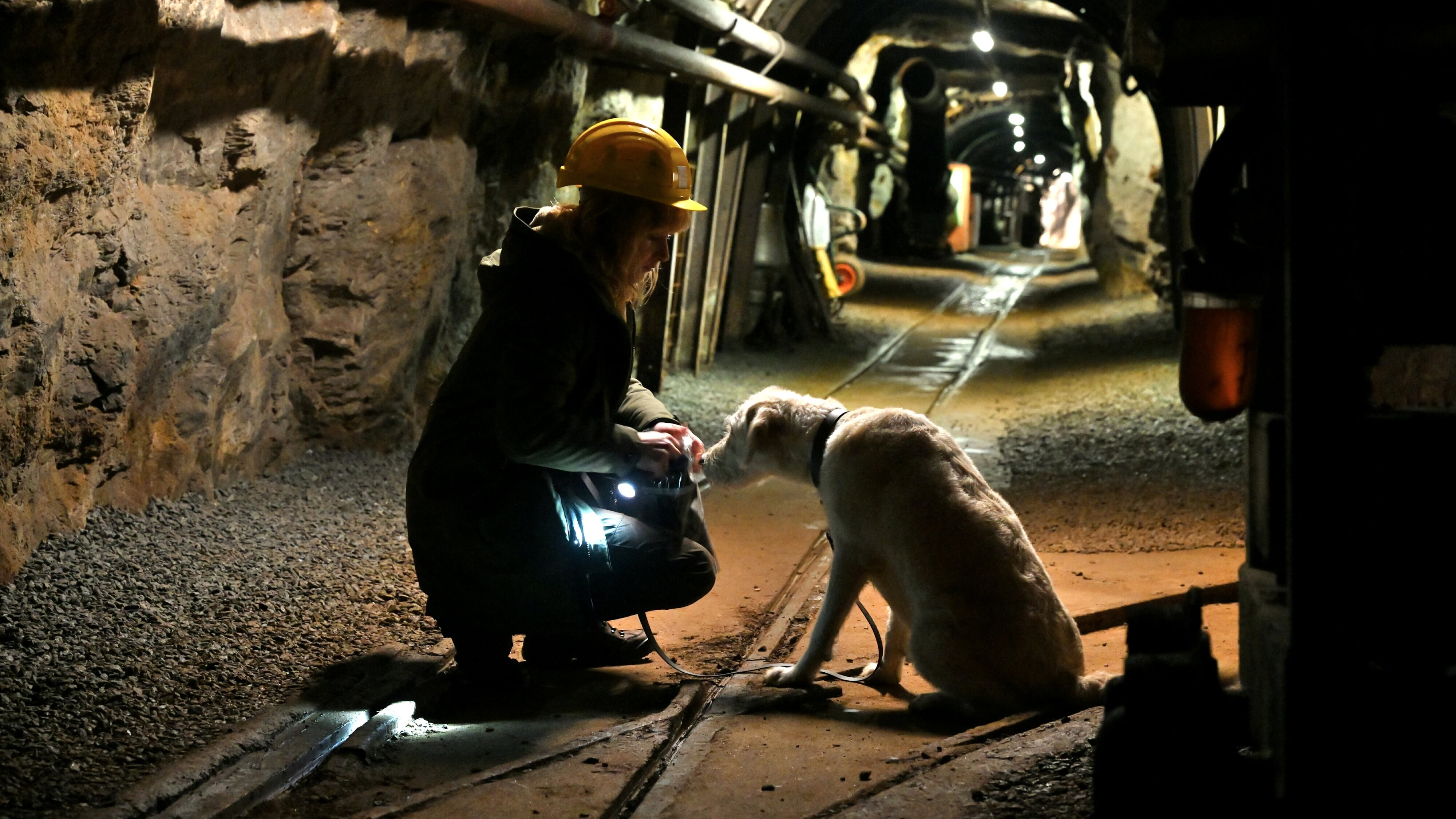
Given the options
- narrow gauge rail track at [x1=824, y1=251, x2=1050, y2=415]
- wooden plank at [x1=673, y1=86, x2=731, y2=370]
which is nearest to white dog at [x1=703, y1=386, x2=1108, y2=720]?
narrow gauge rail track at [x1=824, y1=251, x2=1050, y2=415]

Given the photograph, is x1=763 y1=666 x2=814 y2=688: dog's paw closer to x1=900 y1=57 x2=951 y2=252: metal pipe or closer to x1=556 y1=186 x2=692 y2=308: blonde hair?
x1=556 y1=186 x2=692 y2=308: blonde hair

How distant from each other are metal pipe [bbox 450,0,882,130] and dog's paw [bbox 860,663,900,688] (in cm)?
354

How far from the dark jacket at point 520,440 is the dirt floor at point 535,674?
473 mm

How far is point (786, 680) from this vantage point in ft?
14.3

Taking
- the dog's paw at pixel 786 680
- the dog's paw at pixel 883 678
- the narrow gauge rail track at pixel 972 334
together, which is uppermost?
the narrow gauge rail track at pixel 972 334

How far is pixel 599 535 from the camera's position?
4.17m

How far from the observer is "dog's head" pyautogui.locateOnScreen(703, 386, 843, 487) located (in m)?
4.55

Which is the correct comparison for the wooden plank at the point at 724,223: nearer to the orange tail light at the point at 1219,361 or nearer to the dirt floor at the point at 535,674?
the dirt floor at the point at 535,674

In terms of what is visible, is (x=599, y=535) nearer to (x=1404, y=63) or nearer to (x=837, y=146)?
(x=1404, y=63)

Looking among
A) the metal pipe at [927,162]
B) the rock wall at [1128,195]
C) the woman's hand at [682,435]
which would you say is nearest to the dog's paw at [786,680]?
the woman's hand at [682,435]

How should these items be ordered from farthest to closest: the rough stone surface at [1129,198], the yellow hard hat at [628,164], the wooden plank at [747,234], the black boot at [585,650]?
the rough stone surface at [1129,198] → the wooden plank at [747,234] → the black boot at [585,650] → the yellow hard hat at [628,164]

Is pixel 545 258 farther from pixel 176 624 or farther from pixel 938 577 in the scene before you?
pixel 176 624

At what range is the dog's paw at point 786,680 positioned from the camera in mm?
4332

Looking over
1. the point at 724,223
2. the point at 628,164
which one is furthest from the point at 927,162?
the point at 628,164
